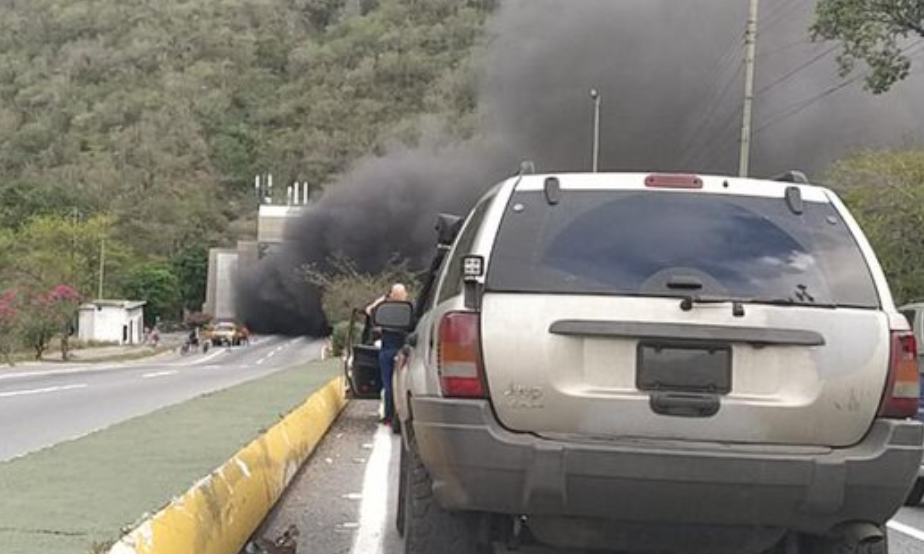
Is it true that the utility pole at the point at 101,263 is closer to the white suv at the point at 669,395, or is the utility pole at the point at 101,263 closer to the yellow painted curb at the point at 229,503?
A: the yellow painted curb at the point at 229,503

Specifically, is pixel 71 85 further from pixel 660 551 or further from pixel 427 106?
pixel 660 551

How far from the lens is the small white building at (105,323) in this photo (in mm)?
64250

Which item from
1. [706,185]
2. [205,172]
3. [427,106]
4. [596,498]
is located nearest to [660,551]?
[596,498]

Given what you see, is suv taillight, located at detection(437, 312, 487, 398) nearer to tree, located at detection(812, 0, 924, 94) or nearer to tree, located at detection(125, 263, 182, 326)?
tree, located at detection(812, 0, 924, 94)

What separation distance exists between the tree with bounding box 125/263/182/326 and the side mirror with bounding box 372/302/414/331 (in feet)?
259

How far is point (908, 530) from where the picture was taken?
806 cm

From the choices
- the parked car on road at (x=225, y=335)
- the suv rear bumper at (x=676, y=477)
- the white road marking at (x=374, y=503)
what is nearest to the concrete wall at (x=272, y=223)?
the parked car on road at (x=225, y=335)

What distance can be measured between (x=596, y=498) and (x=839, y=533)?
926 millimetres

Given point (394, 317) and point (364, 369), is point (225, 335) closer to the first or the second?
point (364, 369)

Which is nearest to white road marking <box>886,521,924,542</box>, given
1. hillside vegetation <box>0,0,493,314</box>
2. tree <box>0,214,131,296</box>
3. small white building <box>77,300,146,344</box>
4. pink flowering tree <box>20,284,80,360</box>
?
pink flowering tree <box>20,284,80,360</box>

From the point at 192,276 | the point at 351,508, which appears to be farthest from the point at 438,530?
the point at 192,276

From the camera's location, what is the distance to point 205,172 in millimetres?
121875

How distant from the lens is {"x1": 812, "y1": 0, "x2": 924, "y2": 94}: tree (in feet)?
71.9

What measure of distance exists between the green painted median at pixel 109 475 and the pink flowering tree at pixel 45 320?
118ft
